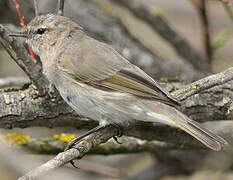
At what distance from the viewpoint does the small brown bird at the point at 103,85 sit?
371 centimetres

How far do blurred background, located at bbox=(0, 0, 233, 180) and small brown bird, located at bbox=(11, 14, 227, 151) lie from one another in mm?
739

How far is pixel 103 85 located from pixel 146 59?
1.68m

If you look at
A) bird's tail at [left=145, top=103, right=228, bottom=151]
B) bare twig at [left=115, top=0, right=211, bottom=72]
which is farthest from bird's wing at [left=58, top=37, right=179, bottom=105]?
bare twig at [left=115, top=0, right=211, bottom=72]

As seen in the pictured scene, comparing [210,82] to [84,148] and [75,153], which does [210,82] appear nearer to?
[84,148]

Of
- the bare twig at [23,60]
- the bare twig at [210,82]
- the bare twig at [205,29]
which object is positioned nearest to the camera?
the bare twig at [23,60]

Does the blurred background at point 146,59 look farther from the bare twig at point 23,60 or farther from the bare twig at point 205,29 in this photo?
the bare twig at point 23,60

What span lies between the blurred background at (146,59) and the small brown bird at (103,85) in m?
0.74

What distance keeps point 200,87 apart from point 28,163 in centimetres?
207

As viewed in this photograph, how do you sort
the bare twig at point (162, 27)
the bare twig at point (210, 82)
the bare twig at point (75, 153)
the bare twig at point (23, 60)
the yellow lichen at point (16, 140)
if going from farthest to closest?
the bare twig at point (162, 27) → the yellow lichen at point (16, 140) → the bare twig at point (210, 82) → the bare twig at point (23, 60) → the bare twig at point (75, 153)

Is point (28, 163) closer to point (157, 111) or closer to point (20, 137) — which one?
point (20, 137)

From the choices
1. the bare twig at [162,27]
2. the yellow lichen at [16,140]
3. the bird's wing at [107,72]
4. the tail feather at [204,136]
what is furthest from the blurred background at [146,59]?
the tail feather at [204,136]

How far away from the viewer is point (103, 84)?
3965mm

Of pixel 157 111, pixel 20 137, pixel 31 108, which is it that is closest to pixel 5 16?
pixel 20 137

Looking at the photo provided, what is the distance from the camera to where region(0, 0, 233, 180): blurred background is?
5031 millimetres
